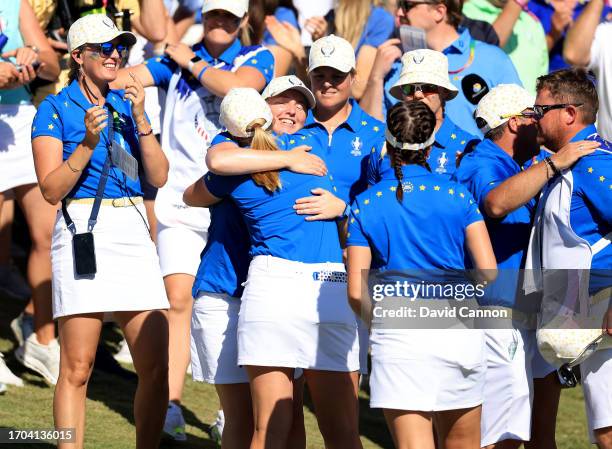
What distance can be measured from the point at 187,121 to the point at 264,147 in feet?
6.21

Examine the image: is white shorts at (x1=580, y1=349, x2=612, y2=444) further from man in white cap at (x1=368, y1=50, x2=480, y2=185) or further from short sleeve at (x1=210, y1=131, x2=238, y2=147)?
short sleeve at (x1=210, y1=131, x2=238, y2=147)

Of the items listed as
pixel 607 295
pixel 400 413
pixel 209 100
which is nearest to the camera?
pixel 400 413

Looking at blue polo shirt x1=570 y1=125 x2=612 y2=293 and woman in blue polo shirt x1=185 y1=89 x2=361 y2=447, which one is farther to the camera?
woman in blue polo shirt x1=185 y1=89 x2=361 y2=447

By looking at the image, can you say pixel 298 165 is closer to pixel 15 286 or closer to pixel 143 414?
pixel 143 414

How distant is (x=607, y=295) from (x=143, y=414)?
243 centimetres

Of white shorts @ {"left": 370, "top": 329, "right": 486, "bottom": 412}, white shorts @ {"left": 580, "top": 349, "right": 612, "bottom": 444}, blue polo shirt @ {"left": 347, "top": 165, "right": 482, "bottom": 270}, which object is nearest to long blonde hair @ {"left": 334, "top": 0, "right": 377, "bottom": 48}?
blue polo shirt @ {"left": 347, "top": 165, "right": 482, "bottom": 270}

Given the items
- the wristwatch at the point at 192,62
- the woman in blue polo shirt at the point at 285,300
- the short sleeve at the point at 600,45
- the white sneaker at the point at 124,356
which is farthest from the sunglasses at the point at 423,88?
the white sneaker at the point at 124,356

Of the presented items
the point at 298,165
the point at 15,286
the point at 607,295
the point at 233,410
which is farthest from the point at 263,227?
the point at 15,286

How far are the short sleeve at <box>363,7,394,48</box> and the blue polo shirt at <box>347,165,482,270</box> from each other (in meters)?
3.40

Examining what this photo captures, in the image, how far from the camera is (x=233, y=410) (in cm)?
602

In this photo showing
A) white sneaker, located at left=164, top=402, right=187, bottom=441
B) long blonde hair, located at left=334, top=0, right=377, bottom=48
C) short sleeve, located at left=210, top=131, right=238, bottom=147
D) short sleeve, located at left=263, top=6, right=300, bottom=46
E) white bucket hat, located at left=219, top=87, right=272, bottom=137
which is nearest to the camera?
white bucket hat, located at left=219, top=87, right=272, bottom=137

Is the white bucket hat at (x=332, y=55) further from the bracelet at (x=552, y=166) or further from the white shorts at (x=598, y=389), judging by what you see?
the white shorts at (x=598, y=389)

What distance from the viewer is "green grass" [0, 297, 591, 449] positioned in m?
7.13

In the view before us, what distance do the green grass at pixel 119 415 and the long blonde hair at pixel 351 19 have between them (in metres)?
2.55
